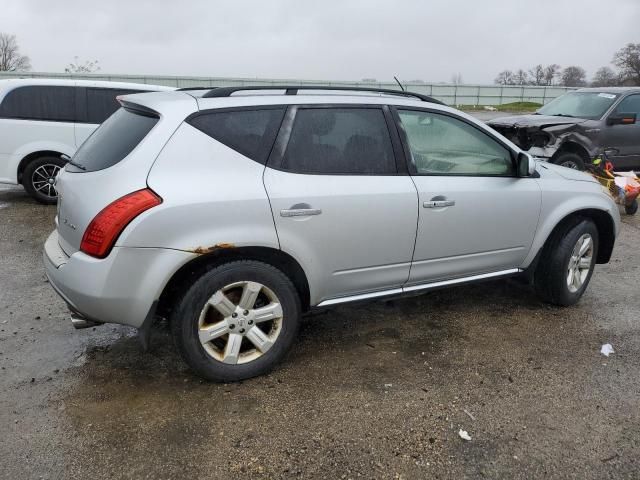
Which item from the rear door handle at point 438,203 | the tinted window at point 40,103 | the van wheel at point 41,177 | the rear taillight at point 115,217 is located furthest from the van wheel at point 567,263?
the tinted window at point 40,103

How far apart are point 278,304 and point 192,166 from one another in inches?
36.6

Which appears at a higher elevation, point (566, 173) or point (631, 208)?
point (566, 173)

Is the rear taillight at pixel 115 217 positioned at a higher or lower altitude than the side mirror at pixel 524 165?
lower

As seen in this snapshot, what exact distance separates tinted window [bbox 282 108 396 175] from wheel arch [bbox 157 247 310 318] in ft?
1.73

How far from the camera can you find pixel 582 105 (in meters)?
9.30

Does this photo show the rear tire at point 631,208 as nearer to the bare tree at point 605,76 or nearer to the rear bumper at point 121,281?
the rear bumper at point 121,281

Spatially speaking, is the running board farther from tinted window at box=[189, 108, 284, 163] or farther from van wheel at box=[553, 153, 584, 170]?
van wheel at box=[553, 153, 584, 170]

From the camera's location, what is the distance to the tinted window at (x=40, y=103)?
24.3ft

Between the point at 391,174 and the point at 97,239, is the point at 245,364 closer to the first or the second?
the point at 97,239

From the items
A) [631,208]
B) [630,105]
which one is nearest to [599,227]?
[631,208]

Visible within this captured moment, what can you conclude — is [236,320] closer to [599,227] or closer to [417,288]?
[417,288]

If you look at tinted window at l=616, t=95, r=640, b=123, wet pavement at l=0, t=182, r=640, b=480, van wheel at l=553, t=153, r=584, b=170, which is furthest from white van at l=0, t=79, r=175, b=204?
tinted window at l=616, t=95, r=640, b=123

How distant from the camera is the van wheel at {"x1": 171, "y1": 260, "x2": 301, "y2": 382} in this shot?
2877 mm

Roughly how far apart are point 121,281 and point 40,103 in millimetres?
6092
